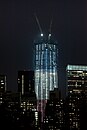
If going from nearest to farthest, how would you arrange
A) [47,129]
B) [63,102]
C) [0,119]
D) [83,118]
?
1. [0,119]
2. [83,118]
3. [47,129]
4. [63,102]

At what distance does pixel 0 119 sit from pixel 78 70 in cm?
3647

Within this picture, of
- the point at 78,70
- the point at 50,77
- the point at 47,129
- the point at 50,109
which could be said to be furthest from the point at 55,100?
the point at 50,77

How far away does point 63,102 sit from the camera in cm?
3675

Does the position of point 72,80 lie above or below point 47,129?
above

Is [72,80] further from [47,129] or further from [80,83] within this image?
[47,129]

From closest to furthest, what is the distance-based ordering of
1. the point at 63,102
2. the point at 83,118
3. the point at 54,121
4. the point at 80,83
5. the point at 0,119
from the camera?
the point at 0,119
the point at 83,118
the point at 54,121
the point at 63,102
the point at 80,83

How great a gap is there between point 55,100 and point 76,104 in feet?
19.6

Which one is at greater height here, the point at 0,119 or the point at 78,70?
the point at 78,70

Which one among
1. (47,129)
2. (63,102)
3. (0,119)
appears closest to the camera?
(0,119)

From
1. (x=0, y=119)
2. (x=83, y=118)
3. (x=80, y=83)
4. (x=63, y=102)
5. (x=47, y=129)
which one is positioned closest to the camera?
(x=0, y=119)

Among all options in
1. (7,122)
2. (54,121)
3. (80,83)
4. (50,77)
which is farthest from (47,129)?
(50,77)

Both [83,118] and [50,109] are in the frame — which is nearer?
[83,118]

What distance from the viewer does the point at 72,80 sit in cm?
5031

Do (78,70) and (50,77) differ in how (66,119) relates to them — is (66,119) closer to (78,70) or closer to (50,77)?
(78,70)
